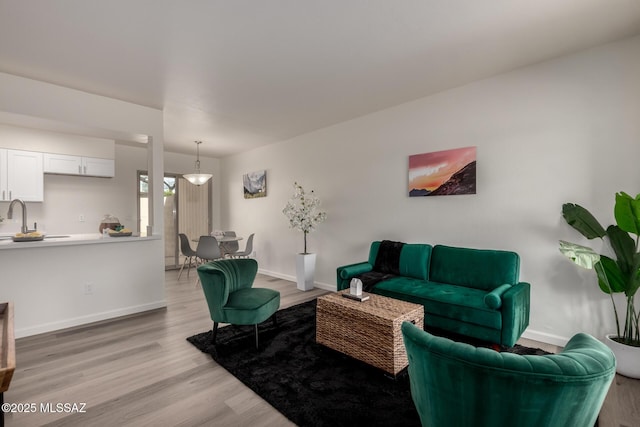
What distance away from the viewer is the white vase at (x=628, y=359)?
2229 millimetres

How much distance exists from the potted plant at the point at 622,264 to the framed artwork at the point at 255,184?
4.99 m

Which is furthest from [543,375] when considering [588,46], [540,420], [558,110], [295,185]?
[295,185]

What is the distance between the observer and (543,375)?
3.14 ft

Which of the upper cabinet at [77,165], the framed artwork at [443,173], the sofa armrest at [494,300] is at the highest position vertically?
the upper cabinet at [77,165]

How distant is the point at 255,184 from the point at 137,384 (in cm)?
Result: 459

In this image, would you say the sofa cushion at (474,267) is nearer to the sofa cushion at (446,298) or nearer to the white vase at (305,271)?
the sofa cushion at (446,298)

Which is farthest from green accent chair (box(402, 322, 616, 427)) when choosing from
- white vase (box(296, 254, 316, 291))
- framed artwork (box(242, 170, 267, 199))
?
framed artwork (box(242, 170, 267, 199))

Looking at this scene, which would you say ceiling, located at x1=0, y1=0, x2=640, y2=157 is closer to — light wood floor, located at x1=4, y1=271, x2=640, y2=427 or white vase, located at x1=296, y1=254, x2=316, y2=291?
white vase, located at x1=296, y1=254, x2=316, y2=291

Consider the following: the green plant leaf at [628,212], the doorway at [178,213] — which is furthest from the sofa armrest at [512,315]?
the doorway at [178,213]

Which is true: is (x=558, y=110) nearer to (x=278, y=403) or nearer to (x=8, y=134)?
(x=278, y=403)

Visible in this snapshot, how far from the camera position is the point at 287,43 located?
252 cm

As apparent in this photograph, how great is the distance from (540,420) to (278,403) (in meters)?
1.53

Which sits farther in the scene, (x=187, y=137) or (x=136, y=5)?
(x=187, y=137)

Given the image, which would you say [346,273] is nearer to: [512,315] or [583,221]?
[512,315]
